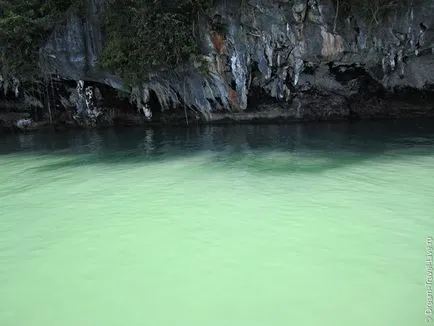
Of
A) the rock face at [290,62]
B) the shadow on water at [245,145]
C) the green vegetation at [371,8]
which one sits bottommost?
the shadow on water at [245,145]

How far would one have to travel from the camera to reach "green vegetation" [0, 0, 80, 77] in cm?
1309

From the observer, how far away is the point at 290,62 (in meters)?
13.0

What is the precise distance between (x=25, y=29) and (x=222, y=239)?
38.1 feet

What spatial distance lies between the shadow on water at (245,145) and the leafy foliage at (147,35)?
2195mm

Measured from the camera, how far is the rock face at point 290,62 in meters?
11.9

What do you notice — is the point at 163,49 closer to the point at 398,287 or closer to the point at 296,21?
the point at 296,21

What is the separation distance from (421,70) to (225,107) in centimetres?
618

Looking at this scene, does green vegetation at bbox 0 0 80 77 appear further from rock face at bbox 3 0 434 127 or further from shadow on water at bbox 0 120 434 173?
shadow on water at bbox 0 120 434 173

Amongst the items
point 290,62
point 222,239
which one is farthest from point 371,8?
point 222,239

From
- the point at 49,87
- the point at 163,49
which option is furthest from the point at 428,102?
the point at 49,87

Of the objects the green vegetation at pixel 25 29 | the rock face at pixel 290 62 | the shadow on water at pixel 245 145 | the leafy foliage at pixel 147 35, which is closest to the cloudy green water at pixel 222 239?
the shadow on water at pixel 245 145

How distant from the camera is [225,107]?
14.2 m

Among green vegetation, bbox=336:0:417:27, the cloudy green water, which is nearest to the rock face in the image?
green vegetation, bbox=336:0:417:27

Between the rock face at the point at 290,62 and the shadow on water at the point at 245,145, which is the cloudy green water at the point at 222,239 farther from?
the rock face at the point at 290,62
